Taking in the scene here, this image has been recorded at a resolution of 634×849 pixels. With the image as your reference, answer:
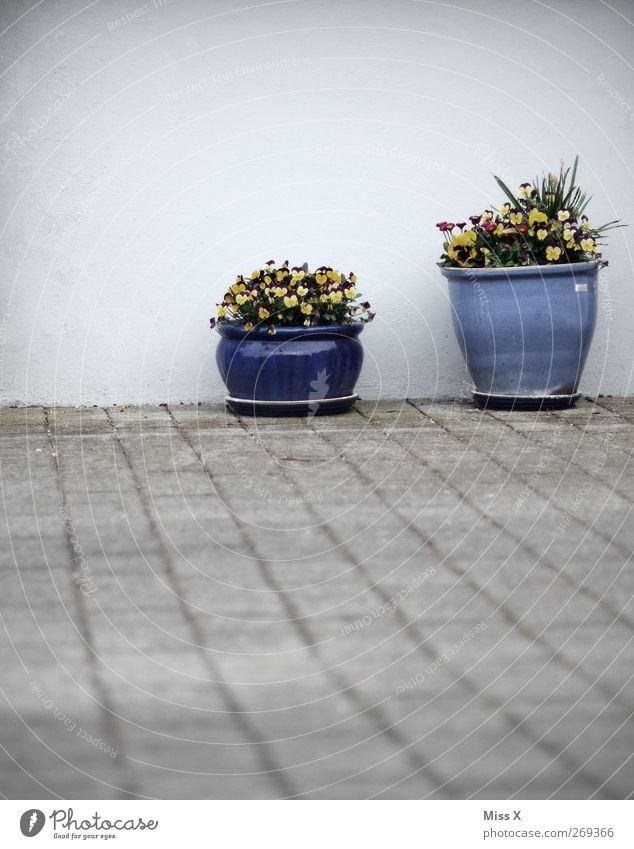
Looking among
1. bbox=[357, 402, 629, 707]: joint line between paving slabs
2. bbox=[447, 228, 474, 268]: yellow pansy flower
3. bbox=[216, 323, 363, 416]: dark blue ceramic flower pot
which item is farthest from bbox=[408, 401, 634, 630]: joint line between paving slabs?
bbox=[447, 228, 474, 268]: yellow pansy flower

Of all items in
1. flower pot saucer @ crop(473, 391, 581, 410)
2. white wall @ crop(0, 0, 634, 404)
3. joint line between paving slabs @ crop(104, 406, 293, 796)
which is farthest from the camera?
white wall @ crop(0, 0, 634, 404)

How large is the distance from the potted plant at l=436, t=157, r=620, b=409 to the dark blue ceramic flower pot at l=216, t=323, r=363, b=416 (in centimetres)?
55

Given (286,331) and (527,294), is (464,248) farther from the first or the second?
(286,331)

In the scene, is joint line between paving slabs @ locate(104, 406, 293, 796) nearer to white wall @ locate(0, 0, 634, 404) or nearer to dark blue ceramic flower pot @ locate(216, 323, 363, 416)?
dark blue ceramic flower pot @ locate(216, 323, 363, 416)

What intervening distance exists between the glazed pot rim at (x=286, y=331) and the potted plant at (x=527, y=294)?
0.59m

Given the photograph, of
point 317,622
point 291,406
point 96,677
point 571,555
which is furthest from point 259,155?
point 96,677

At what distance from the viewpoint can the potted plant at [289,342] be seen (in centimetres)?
518

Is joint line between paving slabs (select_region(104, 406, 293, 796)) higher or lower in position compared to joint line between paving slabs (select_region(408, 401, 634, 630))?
lower

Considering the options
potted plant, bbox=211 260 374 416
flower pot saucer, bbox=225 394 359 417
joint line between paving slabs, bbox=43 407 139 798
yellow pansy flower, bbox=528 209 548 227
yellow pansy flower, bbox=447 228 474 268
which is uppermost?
yellow pansy flower, bbox=528 209 548 227

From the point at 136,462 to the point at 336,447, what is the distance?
77 cm

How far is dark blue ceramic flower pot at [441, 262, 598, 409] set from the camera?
529 cm

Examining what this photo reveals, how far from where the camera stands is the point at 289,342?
518 cm

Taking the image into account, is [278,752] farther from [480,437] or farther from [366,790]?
[480,437]

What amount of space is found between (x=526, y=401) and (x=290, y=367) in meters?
1.09
